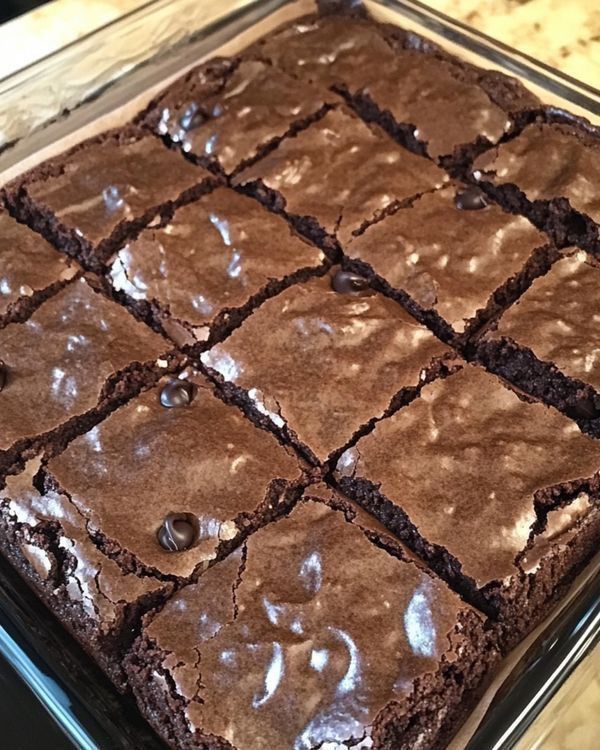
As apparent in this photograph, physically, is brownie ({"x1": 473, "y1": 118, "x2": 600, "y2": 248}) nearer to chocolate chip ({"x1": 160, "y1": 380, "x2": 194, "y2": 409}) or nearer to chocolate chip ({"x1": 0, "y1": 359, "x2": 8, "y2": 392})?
chocolate chip ({"x1": 160, "y1": 380, "x2": 194, "y2": 409})

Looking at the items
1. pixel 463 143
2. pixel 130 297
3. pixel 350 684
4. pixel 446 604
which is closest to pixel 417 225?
pixel 463 143

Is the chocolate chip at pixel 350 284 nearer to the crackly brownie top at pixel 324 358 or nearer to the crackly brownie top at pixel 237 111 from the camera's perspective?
the crackly brownie top at pixel 324 358

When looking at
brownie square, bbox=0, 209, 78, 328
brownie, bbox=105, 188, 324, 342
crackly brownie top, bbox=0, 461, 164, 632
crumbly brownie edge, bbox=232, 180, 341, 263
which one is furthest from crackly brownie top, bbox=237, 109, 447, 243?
crackly brownie top, bbox=0, 461, 164, 632

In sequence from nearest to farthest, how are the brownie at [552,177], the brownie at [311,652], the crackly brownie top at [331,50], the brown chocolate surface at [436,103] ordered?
1. the brownie at [311,652]
2. the brownie at [552,177]
3. the brown chocolate surface at [436,103]
4. the crackly brownie top at [331,50]

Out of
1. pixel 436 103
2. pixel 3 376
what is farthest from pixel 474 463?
pixel 436 103

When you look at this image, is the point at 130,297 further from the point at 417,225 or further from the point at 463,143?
the point at 463,143

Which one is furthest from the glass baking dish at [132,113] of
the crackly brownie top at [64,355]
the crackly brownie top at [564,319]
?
the crackly brownie top at [564,319]
